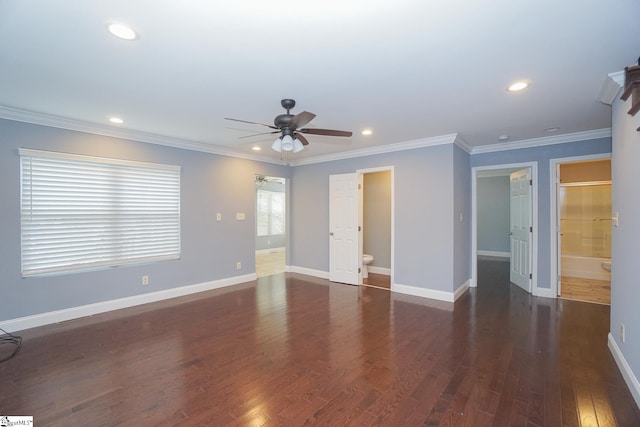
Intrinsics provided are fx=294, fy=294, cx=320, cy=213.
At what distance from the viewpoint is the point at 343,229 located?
5621 millimetres

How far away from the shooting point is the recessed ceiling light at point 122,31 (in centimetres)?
182

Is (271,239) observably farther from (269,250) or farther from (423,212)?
(423,212)

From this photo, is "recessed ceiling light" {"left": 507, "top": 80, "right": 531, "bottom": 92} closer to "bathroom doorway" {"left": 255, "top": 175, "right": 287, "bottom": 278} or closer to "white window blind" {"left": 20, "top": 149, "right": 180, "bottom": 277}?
"white window blind" {"left": 20, "top": 149, "right": 180, "bottom": 277}

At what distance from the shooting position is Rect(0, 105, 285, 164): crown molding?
10.9 ft

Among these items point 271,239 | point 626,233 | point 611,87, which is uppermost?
point 611,87

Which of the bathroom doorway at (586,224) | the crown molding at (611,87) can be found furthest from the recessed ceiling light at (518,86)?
the bathroom doorway at (586,224)

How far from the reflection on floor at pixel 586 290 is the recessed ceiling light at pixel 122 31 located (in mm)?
6195

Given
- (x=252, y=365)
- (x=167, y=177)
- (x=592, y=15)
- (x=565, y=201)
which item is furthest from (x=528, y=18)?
(x=565, y=201)

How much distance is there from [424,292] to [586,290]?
281cm

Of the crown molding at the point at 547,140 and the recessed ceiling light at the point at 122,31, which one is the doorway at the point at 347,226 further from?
the recessed ceiling light at the point at 122,31

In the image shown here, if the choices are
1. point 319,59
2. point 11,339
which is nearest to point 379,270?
point 319,59

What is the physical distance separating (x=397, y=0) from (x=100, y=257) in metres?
4.45

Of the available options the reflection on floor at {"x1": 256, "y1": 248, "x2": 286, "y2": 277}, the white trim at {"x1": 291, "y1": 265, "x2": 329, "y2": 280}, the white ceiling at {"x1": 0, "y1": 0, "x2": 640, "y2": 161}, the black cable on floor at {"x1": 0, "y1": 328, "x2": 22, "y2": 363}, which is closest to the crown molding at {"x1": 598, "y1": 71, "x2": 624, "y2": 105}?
the white ceiling at {"x1": 0, "y1": 0, "x2": 640, "y2": 161}

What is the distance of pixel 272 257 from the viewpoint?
880cm
